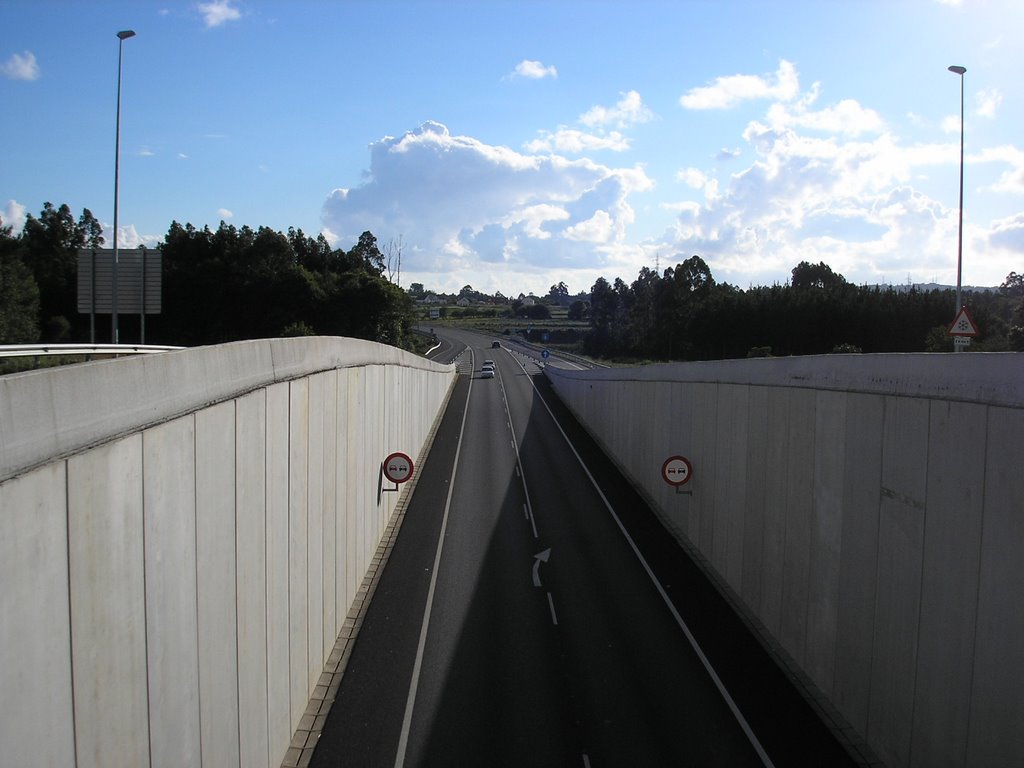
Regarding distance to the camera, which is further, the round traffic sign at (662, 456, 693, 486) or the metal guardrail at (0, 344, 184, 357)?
the round traffic sign at (662, 456, 693, 486)

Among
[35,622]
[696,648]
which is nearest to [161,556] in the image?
[35,622]

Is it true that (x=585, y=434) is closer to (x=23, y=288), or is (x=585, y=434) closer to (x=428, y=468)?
(x=428, y=468)

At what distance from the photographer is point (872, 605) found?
1107 centimetres

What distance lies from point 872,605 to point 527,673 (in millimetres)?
6076

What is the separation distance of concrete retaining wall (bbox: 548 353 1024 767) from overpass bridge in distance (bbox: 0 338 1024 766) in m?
0.04

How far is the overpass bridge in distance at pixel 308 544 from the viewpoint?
4738mm

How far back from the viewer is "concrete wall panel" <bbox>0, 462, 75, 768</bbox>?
A: 411 centimetres

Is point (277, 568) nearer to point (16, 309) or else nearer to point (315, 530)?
point (315, 530)

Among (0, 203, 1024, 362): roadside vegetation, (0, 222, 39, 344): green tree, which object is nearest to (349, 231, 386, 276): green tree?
(0, 203, 1024, 362): roadside vegetation

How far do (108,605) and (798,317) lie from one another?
1847 inches

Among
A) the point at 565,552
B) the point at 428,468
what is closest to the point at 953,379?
the point at 565,552

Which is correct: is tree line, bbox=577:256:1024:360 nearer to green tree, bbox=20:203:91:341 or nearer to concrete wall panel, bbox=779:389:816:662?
concrete wall panel, bbox=779:389:816:662

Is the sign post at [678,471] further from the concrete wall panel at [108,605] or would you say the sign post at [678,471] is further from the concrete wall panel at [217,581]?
the concrete wall panel at [108,605]

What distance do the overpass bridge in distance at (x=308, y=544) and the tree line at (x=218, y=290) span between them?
81.1ft
